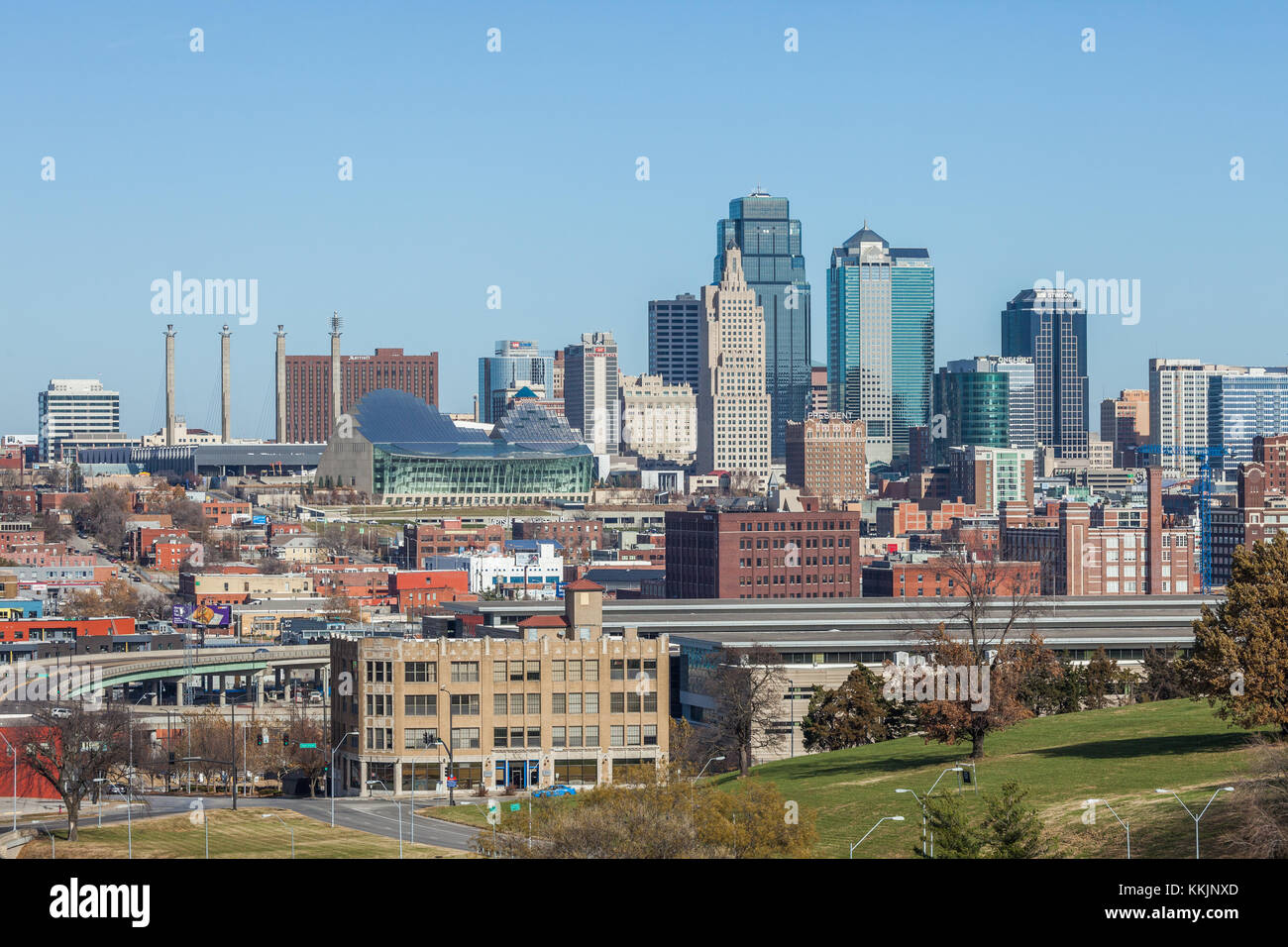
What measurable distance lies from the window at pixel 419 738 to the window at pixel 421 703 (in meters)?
0.51

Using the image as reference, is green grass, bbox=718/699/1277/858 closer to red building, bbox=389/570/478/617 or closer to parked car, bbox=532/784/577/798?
parked car, bbox=532/784/577/798

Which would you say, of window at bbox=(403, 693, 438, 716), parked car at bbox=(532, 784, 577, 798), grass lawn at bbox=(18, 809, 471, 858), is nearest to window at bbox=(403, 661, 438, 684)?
window at bbox=(403, 693, 438, 716)

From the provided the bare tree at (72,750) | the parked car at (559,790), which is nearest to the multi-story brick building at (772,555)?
the bare tree at (72,750)

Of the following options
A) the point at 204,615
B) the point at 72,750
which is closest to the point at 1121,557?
the point at 204,615

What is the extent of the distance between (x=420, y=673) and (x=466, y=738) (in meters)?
2.45

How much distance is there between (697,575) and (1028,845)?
98.4m

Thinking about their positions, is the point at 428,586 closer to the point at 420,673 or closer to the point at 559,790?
the point at 420,673

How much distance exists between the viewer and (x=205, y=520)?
578ft

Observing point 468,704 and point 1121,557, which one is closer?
point 468,704

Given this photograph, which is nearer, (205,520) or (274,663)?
(274,663)

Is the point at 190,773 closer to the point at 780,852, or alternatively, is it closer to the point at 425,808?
the point at 425,808

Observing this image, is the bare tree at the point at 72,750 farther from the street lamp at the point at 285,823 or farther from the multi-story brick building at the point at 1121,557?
the multi-story brick building at the point at 1121,557

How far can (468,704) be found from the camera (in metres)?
58.9

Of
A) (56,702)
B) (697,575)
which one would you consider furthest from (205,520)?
(56,702)
